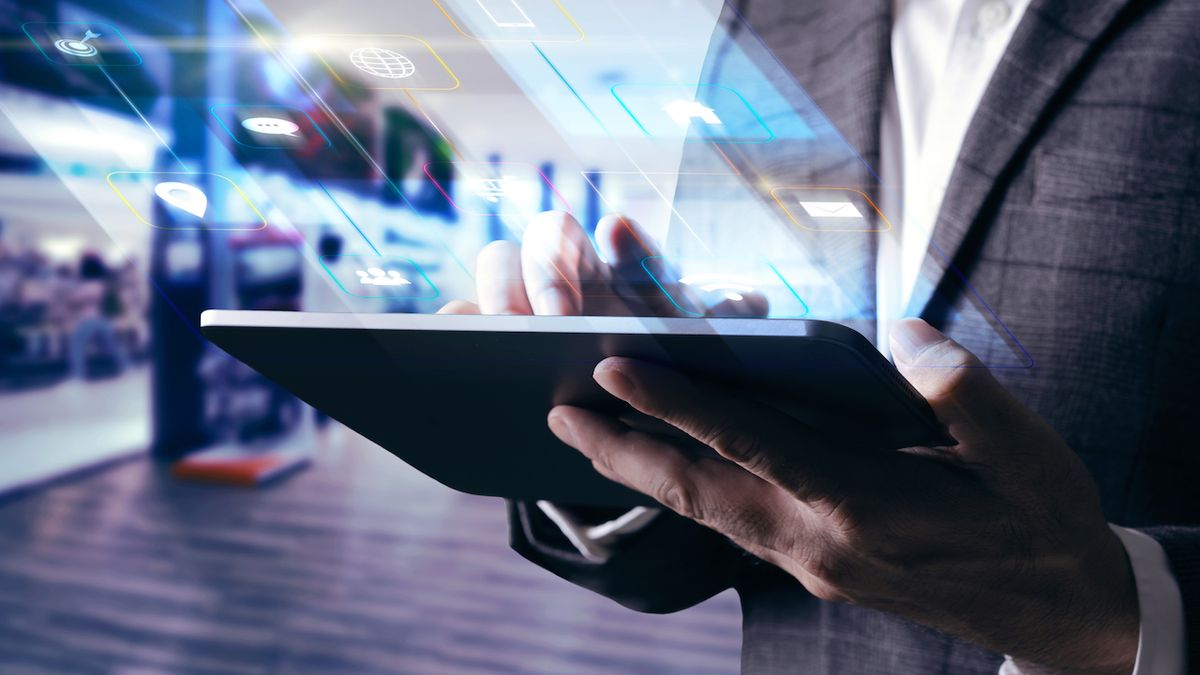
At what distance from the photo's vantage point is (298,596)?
3045 millimetres

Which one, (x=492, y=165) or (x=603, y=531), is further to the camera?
(x=603, y=531)

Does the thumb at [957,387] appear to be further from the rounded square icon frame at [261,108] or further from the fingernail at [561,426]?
the rounded square icon frame at [261,108]

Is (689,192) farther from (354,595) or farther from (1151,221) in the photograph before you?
(354,595)

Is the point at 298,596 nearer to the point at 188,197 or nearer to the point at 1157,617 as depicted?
the point at 188,197

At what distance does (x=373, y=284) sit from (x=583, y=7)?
0.75 feet

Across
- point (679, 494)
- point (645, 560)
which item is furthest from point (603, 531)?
point (679, 494)

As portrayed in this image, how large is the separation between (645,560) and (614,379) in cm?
43

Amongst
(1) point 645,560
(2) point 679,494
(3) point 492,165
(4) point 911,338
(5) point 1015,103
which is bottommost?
(1) point 645,560

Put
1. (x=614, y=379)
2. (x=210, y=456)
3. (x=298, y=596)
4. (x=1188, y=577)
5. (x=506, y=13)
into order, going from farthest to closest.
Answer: (x=210, y=456) → (x=298, y=596) → (x=1188, y=577) → (x=506, y=13) → (x=614, y=379)

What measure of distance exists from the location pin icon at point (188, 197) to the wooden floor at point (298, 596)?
2362 mm

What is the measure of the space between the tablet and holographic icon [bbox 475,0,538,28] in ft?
0.71

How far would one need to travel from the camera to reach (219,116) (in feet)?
1.74

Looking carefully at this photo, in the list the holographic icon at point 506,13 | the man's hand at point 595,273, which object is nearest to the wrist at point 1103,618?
the man's hand at point 595,273

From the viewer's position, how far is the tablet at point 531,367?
0.37 meters
